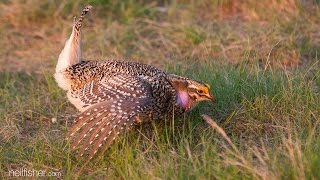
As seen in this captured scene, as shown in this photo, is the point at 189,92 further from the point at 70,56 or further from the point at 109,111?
the point at 70,56

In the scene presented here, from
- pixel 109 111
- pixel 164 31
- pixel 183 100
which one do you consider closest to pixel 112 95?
pixel 109 111

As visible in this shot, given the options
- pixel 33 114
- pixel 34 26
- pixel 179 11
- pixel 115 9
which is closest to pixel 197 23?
pixel 179 11

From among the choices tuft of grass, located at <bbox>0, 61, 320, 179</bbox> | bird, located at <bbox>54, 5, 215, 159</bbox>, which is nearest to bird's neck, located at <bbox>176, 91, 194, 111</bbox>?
bird, located at <bbox>54, 5, 215, 159</bbox>

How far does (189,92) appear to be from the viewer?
5.40m

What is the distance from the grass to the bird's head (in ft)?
0.59

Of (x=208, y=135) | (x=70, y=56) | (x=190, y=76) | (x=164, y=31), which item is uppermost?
(x=70, y=56)

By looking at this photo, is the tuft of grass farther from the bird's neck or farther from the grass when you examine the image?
the bird's neck

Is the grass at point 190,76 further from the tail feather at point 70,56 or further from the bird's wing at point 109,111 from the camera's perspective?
the tail feather at point 70,56

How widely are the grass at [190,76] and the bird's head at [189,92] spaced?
0.59 ft

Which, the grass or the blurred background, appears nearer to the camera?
the grass

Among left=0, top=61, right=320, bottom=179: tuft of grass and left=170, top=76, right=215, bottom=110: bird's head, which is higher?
left=170, top=76, right=215, bottom=110: bird's head

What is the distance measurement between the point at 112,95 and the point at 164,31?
2.93m

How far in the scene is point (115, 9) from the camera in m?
8.52

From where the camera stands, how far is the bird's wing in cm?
479
